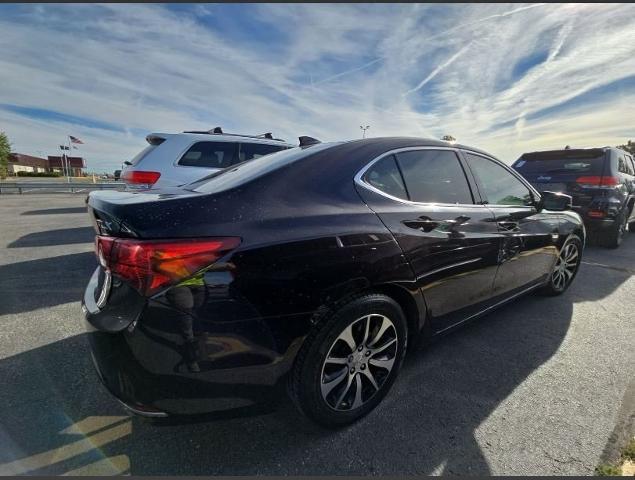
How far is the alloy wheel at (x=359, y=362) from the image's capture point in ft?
6.01

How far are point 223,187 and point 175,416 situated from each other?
1.10 m

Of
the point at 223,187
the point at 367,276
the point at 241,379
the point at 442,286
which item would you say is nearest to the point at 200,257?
the point at 223,187

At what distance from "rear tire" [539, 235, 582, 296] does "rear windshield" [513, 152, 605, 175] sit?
8.84ft

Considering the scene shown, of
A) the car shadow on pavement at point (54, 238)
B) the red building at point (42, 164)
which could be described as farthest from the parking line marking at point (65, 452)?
the red building at point (42, 164)

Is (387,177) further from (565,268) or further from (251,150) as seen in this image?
(251,150)

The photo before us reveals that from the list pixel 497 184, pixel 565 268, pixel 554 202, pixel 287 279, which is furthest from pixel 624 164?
pixel 287 279

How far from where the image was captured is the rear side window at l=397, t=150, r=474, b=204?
2.20m

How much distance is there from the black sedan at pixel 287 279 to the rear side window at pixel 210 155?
3.65 m

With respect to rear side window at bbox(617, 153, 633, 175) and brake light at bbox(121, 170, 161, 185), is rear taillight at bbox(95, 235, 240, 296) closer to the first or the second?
brake light at bbox(121, 170, 161, 185)

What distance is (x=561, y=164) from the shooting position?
240 inches

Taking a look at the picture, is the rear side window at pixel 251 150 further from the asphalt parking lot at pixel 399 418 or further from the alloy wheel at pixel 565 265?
the alloy wheel at pixel 565 265

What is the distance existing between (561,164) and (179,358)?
23.4 ft

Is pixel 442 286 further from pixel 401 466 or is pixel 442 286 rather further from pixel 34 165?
pixel 34 165

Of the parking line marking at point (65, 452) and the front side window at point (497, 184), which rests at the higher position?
the front side window at point (497, 184)
